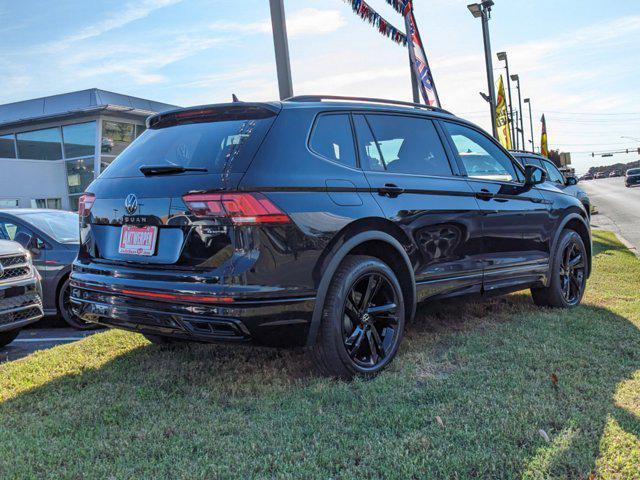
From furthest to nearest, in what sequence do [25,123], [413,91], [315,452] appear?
[25,123]
[413,91]
[315,452]

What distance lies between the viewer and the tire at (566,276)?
5902mm

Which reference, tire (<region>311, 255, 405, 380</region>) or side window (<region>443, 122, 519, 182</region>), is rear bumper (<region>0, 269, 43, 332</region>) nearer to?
tire (<region>311, 255, 405, 380</region>)

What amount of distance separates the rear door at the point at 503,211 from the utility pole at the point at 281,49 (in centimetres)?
235

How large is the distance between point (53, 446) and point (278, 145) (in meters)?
1.96

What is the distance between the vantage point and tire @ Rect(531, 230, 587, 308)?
5.90 meters

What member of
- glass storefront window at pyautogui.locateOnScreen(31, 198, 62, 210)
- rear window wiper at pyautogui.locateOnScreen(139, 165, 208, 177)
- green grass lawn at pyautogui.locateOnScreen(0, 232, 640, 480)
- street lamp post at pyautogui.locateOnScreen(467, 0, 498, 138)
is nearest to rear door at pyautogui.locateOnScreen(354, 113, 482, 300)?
green grass lawn at pyautogui.locateOnScreen(0, 232, 640, 480)

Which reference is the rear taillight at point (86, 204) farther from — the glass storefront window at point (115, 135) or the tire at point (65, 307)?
the glass storefront window at point (115, 135)

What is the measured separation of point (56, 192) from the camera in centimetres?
2662

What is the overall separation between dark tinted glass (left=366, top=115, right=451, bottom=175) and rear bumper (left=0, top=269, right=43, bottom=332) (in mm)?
3201

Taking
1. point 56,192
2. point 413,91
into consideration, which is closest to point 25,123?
point 56,192

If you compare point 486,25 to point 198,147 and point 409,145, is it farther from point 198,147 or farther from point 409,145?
point 198,147

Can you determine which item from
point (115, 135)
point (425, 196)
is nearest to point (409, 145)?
point (425, 196)

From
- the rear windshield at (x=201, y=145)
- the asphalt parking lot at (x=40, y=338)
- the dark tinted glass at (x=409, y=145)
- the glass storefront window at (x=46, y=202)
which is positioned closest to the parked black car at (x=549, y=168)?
the dark tinted glass at (x=409, y=145)

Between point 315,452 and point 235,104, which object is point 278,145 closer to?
point 235,104
